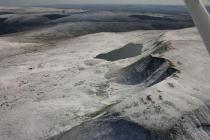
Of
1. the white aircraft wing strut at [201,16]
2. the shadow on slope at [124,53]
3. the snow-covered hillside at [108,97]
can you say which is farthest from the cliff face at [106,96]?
the white aircraft wing strut at [201,16]

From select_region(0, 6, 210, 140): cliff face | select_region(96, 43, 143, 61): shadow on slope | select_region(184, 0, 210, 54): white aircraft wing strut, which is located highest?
select_region(184, 0, 210, 54): white aircraft wing strut

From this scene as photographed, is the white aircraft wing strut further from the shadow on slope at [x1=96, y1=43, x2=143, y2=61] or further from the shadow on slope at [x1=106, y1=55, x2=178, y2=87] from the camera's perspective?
the shadow on slope at [x1=96, y1=43, x2=143, y2=61]

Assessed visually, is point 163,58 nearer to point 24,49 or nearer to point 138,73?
point 138,73

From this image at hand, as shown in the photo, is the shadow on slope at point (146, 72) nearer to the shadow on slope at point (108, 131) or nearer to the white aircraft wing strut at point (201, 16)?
the shadow on slope at point (108, 131)

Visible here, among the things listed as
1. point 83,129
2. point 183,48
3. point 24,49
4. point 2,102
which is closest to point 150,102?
point 83,129

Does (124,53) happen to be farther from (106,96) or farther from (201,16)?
(201,16)

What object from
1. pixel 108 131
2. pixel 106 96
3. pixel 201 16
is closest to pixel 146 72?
pixel 106 96

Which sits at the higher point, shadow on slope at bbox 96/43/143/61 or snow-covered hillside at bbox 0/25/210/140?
snow-covered hillside at bbox 0/25/210/140

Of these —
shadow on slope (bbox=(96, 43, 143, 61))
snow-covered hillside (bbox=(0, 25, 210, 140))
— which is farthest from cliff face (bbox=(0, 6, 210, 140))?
shadow on slope (bbox=(96, 43, 143, 61))
